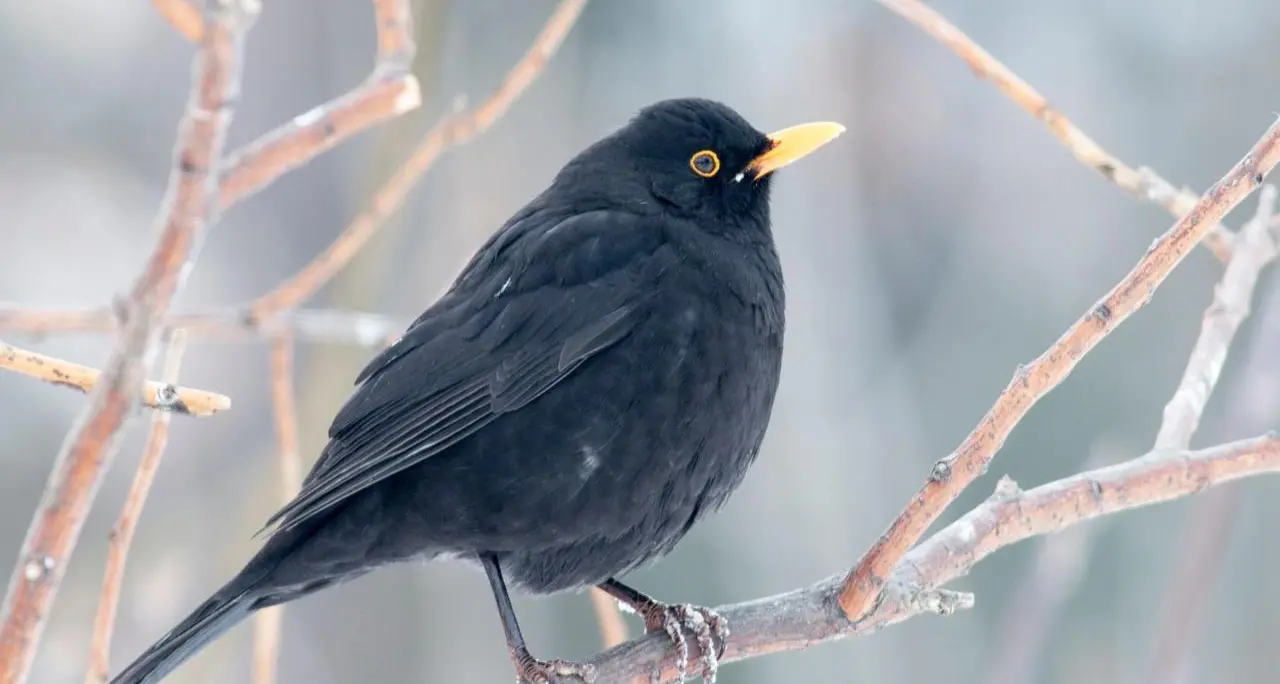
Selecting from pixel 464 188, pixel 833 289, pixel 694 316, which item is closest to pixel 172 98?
pixel 464 188

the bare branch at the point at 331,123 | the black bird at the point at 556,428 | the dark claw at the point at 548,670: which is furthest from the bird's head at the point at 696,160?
the bare branch at the point at 331,123

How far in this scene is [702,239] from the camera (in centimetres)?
384

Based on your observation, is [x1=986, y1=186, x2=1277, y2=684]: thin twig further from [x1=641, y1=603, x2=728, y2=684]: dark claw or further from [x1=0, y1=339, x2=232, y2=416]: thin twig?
[x1=0, y1=339, x2=232, y2=416]: thin twig

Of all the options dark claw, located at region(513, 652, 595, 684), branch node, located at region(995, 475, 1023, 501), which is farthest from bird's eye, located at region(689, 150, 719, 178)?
dark claw, located at region(513, 652, 595, 684)

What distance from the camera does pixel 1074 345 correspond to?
282 centimetres

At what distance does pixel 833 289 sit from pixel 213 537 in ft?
11.1

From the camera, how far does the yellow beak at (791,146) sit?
405 cm

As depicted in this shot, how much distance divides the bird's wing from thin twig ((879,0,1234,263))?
3.14 ft

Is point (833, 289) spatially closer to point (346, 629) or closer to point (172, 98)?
point (346, 629)

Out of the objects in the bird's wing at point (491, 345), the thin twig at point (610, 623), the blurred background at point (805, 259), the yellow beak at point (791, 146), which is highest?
the blurred background at point (805, 259)

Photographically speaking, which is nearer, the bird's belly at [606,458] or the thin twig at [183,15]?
the thin twig at [183,15]

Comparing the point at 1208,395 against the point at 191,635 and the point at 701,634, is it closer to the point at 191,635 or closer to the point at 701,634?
the point at 701,634

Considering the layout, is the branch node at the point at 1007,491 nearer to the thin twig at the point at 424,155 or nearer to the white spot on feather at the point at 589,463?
the white spot on feather at the point at 589,463

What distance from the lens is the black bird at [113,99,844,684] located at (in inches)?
136
